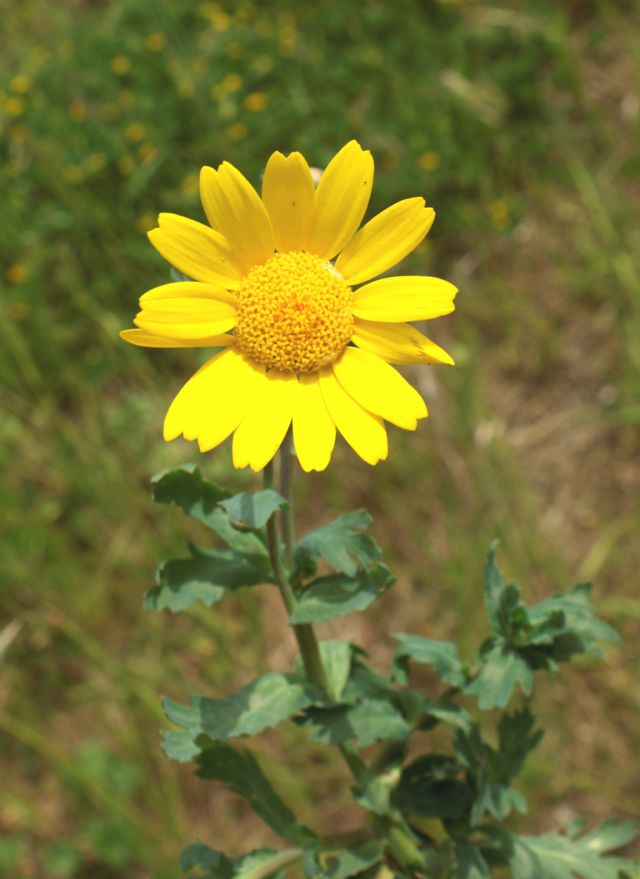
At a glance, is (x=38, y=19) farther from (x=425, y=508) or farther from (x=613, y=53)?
(x=425, y=508)

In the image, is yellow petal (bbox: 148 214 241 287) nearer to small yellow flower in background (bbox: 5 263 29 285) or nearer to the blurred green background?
the blurred green background

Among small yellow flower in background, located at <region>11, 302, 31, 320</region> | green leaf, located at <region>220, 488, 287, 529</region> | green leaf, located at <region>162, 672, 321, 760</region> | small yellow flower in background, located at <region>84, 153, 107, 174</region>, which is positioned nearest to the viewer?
green leaf, located at <region>220, 488, 287, 529</region>

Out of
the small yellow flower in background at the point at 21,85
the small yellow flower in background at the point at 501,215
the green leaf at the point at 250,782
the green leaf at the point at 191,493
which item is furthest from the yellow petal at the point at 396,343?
the small yellow flower in background at the point at 21,85

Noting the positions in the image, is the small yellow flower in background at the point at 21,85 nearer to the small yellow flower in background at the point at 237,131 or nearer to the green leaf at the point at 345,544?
the small yellow flower in background at the point at 237,131

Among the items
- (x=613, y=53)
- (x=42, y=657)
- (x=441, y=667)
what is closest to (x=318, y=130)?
(x=613, y=53)

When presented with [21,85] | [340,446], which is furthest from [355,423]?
[21,85]

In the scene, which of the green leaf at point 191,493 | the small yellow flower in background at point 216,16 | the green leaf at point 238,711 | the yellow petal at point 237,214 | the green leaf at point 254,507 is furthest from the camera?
the small yellow flower in background at point 216,16

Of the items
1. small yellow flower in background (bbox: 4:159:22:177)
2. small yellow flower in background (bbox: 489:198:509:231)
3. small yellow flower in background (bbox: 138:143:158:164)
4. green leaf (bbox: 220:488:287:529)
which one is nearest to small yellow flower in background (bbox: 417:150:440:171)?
small yellow flower in background (bbox: 489:198:509:231)
